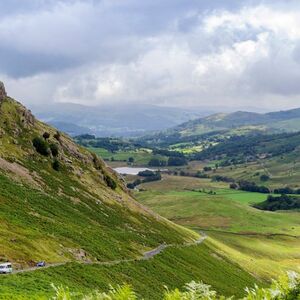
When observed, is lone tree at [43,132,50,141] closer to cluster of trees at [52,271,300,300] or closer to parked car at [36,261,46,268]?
parked car at [36,261,46,268]

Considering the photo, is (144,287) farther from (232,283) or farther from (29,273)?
(232,283)

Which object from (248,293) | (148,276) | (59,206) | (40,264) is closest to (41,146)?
(59,206)

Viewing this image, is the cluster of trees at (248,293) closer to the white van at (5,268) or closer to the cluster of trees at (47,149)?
the white van at (5,268)

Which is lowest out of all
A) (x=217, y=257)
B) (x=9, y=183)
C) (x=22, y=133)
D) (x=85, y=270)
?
(x=217, y=257)

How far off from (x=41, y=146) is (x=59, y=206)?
31571 millimetres

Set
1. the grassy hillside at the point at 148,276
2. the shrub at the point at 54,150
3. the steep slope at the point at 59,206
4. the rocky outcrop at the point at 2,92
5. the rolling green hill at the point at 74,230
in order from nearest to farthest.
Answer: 1. the grassy hillside at the point at 148,276
2. the rolling green hill at the point at 74,230
3. the steep slope at the point at 59,206
4. the shrub at the point at 54,150
5. the rocky outcrop at the point at 2,92

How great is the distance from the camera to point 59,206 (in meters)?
94.6

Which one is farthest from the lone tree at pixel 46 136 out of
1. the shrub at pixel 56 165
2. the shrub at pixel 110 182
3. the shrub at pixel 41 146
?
the shrub at pixel 110 182

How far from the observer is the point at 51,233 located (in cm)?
7456

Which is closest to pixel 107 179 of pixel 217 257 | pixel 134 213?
pixel 134 213

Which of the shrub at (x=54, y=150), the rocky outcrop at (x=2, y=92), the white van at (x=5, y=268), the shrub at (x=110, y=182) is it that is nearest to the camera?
the white van at (x=5, y=268)

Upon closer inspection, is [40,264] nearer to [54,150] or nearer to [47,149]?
[47,149]

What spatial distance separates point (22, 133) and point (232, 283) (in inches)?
2739

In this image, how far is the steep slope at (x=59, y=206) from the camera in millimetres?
68688
